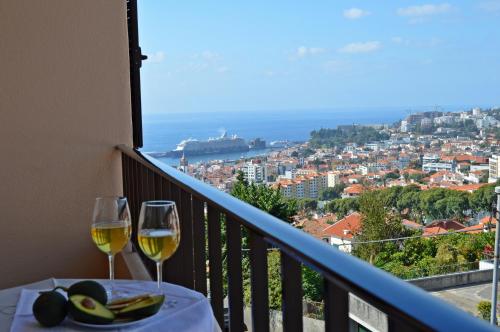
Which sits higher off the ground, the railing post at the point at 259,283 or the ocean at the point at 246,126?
the railing post at the point at 259,283

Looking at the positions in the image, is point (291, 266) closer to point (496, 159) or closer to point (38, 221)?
point (38, 221)

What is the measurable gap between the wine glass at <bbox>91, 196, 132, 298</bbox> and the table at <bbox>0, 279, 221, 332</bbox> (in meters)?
0.09

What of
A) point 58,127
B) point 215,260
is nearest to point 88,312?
point 215,260

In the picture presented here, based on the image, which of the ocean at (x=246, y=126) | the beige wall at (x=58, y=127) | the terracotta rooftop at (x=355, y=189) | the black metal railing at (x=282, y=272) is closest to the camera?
the black metal railing at (x=282, y=272)

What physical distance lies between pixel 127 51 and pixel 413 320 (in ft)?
10.3

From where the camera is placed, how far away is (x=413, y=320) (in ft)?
1.61

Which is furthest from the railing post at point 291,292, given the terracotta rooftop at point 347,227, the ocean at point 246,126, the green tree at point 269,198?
the terracotta rooftop at point 347,227

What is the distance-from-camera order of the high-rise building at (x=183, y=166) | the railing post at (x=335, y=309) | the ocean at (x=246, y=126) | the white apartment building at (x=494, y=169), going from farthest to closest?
the white apartment building at (x=494, y=169) → the ocean at (x=246, y=126) → the high-rise building at (x=183, y=166) → the railing post at (x=335, y=309)

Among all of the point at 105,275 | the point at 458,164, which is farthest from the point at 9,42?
the point at 458,164

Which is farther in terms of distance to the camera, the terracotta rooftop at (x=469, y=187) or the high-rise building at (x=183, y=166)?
the terracotta rooftop at (x=469, y=187)

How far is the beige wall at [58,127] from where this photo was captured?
306 cm

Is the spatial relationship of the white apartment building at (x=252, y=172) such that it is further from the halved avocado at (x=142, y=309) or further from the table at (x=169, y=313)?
the halved avocado at (x=142, y=309)

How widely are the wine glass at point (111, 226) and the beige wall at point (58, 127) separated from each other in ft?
7.15

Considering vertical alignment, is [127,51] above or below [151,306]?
above
